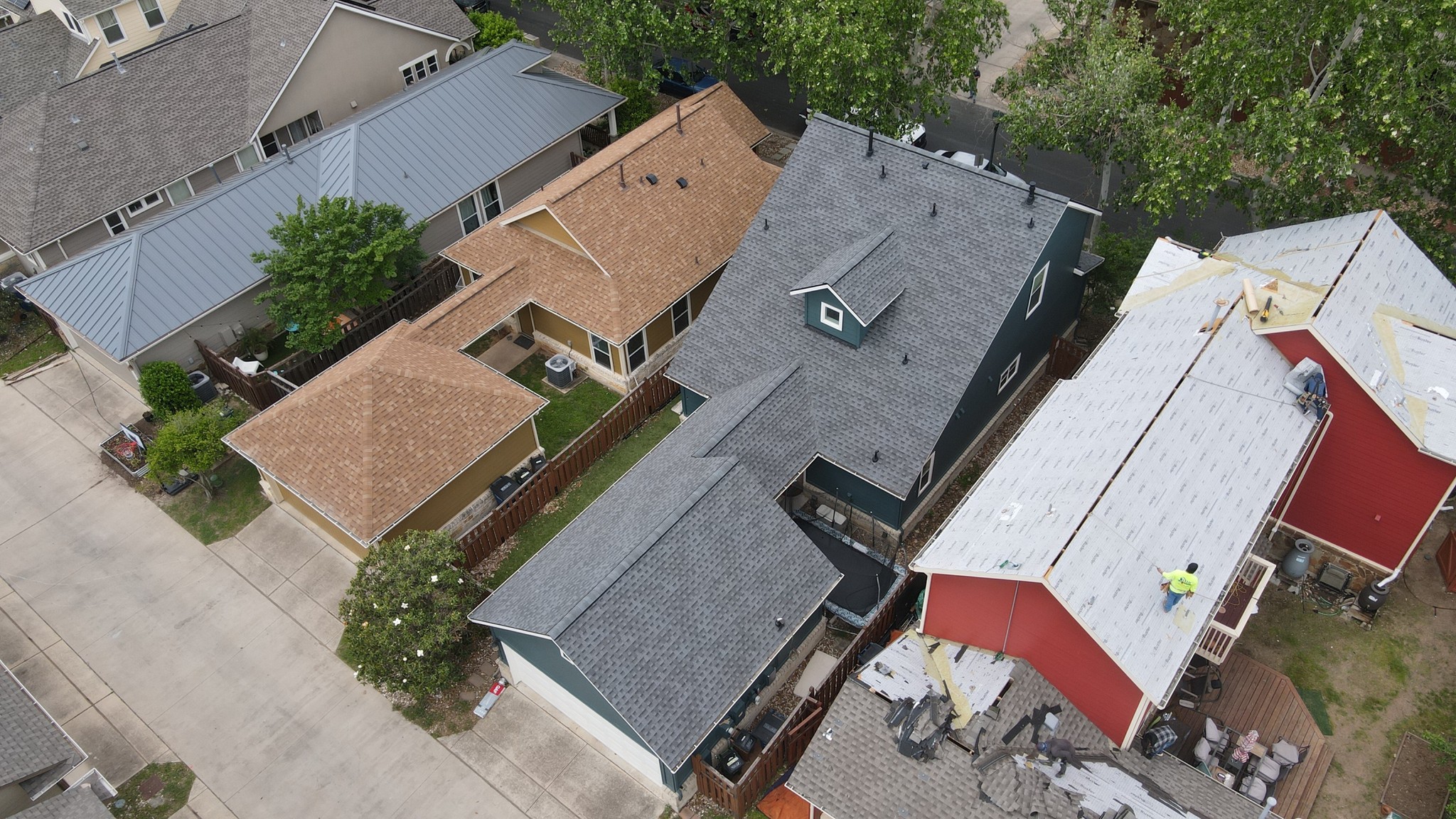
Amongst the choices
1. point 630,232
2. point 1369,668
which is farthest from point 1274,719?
point 630,232

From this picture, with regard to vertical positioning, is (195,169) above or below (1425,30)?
below

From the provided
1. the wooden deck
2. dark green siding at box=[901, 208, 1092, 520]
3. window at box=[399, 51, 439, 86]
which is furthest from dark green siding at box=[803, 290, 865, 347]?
window at box=[399, 51, 439, 86]

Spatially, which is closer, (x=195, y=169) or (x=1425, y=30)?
(x=1425, y=30)

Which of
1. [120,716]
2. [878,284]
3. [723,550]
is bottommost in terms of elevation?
[120,716]

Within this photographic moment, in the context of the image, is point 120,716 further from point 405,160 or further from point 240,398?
point 405,160

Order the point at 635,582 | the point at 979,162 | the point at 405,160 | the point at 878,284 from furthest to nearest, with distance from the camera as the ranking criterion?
1. the point at 979,162
2. the point at 405,160
3. the point at 878,284
4. the point at 635,582

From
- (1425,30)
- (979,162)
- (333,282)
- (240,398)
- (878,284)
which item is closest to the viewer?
(1425,30)

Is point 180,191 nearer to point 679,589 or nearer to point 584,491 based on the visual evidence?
point 584,491

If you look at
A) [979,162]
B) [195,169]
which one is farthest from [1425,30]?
[195,169]

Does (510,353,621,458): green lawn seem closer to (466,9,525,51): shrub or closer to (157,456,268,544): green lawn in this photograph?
(157,456,268,544): green lawn
